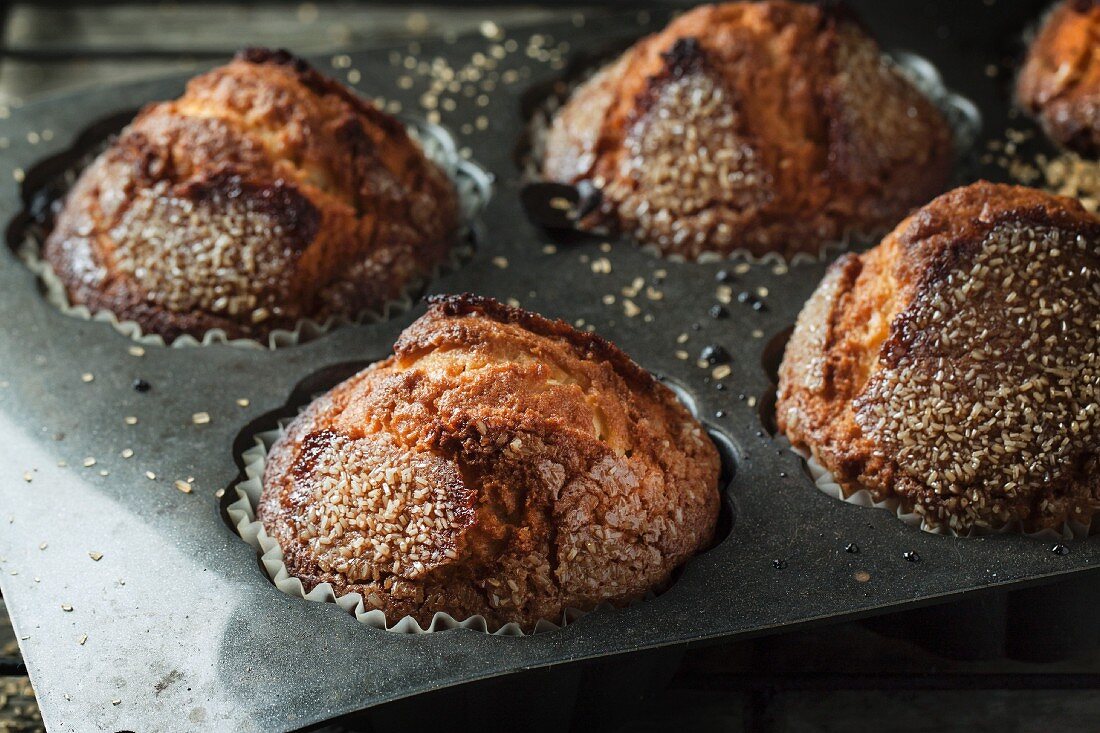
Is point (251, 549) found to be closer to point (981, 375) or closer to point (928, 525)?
point (928, 525)

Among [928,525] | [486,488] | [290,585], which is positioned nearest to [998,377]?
[928,525]

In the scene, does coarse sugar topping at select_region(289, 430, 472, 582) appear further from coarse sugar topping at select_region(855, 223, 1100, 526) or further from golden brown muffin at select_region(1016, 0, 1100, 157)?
golden brown muffin at select_region(1016, 0, 1100, 157)

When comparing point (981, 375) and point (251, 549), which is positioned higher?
point (981, 375)

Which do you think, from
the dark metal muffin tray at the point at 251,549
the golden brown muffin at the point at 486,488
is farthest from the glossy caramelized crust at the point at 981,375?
the golden brown muffin at the point at 486,488

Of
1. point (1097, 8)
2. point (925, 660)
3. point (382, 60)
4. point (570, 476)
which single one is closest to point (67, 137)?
point (382, 60)

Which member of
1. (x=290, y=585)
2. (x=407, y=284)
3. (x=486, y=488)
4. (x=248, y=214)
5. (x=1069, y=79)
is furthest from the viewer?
(x=1069, y=79)

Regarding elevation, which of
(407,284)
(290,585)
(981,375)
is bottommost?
(290,585)

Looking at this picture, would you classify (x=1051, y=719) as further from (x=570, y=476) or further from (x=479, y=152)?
(x=479, y=152)

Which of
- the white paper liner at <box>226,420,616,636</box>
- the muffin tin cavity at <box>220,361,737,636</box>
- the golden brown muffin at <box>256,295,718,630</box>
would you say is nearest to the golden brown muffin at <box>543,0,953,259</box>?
the muffin tin cavity at <box>220,361,737,636</box>
